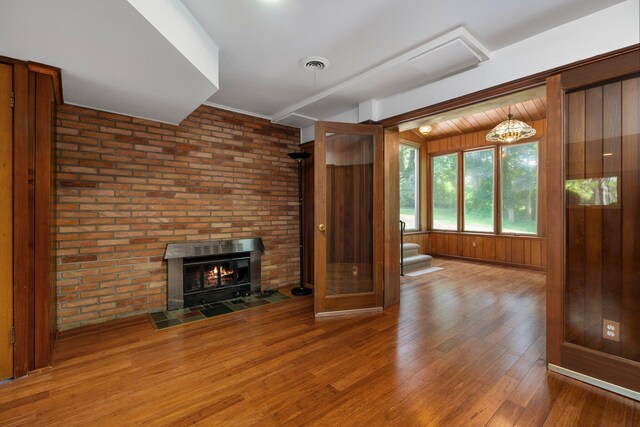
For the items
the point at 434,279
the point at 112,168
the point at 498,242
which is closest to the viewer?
the point at 112,168

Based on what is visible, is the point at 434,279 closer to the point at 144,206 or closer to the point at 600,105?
the point at 600,105

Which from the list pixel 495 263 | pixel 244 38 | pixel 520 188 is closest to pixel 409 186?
pixel 520 188

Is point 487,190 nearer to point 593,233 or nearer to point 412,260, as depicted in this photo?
point 412,260

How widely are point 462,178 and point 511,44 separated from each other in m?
4.88

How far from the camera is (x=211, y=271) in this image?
3799mm

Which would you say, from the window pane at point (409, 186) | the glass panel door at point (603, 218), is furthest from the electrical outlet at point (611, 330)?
the window pane at point (409, 186)

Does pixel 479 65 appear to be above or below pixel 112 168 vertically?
above

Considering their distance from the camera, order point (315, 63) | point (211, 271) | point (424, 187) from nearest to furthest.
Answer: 1. point (315, 63)
2. point (211, 271)
3. point (424, 187)

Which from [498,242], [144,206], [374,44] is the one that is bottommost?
[498,242]

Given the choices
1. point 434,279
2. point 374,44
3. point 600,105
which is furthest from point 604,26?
point 434,279

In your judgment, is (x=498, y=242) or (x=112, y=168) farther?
(x=498, y=242)

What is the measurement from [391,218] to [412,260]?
2.41 metres

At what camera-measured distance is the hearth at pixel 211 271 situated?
3.52 m

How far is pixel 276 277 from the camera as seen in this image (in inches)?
175
